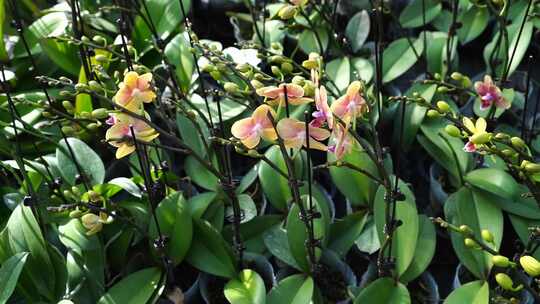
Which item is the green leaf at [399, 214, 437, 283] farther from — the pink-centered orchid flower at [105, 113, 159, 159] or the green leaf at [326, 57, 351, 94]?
the pink-centered orchid flower at [105, 113, 159, 159]

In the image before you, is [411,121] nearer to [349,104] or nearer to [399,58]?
[399,58]

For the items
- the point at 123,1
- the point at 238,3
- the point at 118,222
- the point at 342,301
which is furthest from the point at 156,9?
the point at 342,301

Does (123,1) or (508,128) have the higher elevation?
(123,1)

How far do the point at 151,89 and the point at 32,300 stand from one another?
17.7 inches

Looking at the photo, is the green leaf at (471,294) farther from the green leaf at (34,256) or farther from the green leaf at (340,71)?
the green leaf at (34,256)

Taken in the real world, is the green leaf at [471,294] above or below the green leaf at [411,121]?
below

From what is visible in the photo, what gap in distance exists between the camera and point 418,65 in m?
1.69

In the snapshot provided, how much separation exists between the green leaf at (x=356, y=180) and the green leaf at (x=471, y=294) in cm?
24

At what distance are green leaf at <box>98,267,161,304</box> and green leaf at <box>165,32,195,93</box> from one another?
0.43m

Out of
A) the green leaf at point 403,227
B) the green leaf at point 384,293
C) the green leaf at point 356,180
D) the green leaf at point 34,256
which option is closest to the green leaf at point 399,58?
the green leaf at point 356,180

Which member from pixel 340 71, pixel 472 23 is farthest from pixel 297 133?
pixel 472 23

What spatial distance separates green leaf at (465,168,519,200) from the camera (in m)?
1.19

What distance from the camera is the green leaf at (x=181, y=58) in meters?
1.46

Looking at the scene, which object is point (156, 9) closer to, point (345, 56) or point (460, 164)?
point (345, 56)
